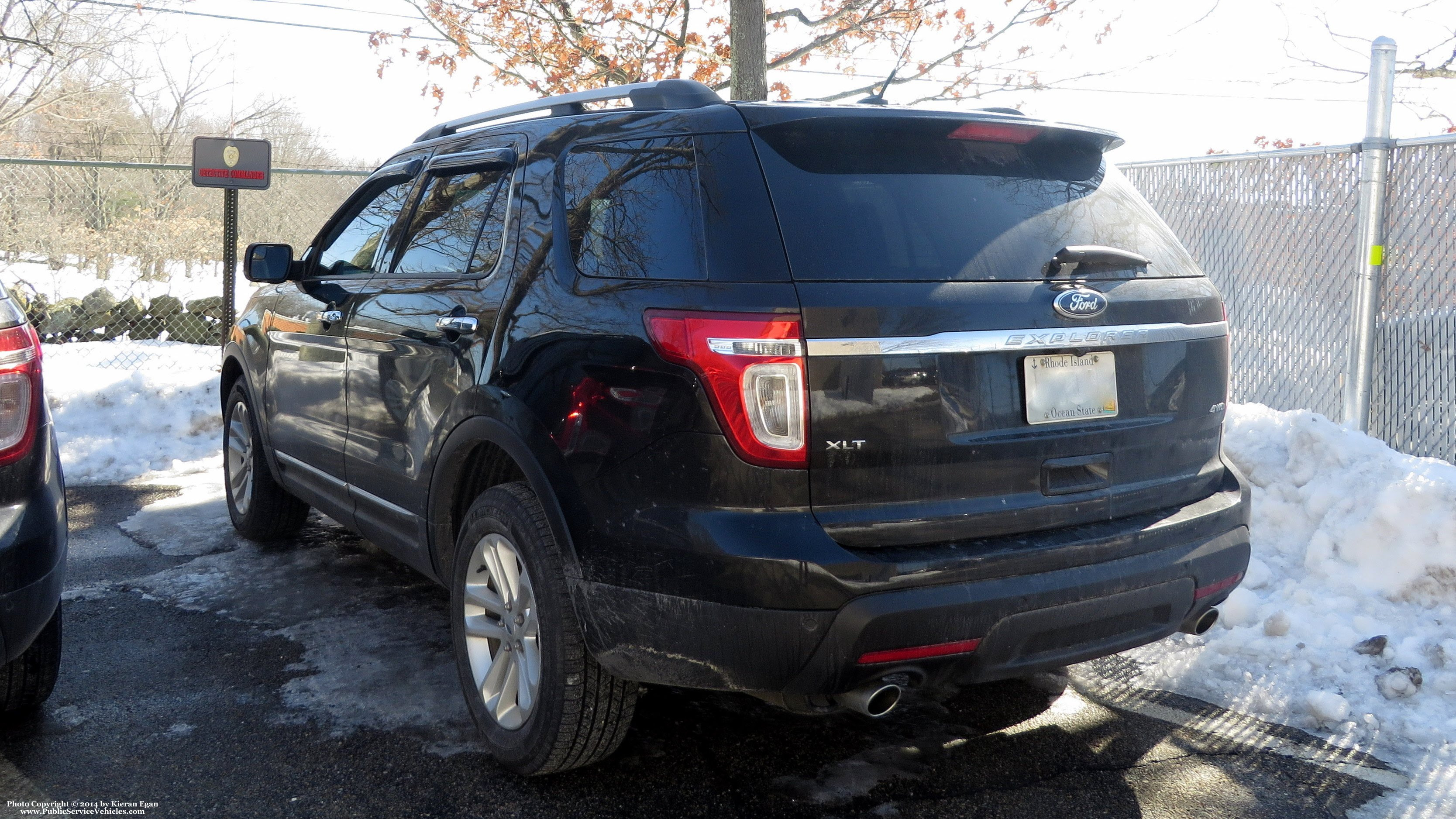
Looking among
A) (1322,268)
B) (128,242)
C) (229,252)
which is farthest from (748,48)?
(128,242)

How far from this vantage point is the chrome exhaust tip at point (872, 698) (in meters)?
2.60

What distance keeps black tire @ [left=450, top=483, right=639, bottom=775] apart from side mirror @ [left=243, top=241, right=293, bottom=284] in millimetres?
2242

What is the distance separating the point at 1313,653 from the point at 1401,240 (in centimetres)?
293

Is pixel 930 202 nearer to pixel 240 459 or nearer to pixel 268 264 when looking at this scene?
pixel 268 264

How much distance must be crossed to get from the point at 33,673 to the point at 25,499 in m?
0.75

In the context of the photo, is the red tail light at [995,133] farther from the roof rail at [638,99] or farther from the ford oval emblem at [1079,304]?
the roof rail at [638,99]

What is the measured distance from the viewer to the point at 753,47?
834 centimetres

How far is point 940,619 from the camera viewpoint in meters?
2.55

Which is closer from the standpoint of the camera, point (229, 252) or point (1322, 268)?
point (1322, 268)

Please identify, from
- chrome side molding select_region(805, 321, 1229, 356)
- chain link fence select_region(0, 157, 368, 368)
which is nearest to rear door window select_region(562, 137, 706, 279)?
chrome side molding select_region(805, 321, 1229, 356)

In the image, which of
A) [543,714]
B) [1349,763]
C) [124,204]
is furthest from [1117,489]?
[124,204]

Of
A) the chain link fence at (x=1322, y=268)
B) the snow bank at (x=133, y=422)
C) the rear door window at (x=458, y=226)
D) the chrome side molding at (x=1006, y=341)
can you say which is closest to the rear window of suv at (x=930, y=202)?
the chrome side molding at (x=1006, y=341)

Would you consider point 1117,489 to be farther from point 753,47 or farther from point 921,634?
point 753,47

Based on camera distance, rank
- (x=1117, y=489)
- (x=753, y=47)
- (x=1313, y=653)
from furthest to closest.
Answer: (x=753, y=47) < (x=1313, y=653) < (x=1117, y=489)
